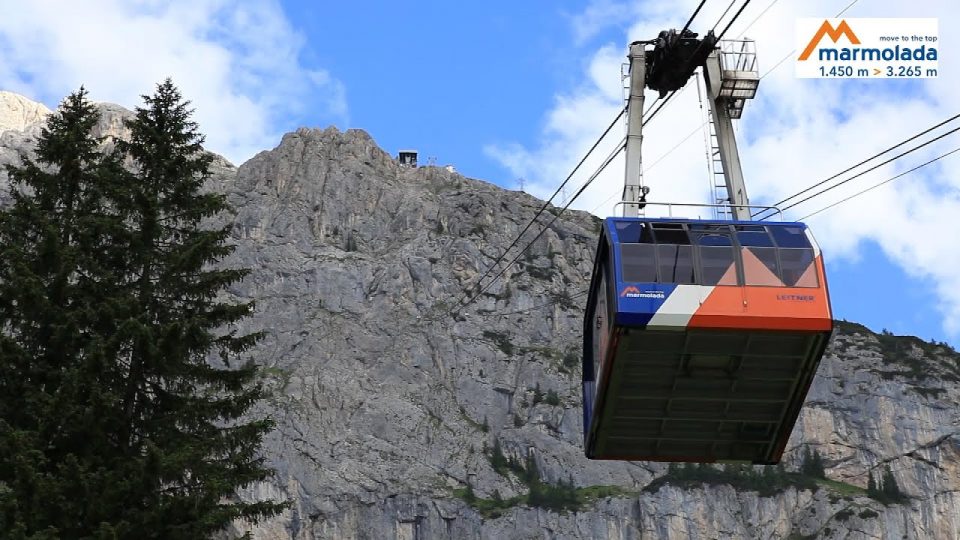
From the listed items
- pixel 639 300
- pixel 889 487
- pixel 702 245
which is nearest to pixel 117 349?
pixel 639 300

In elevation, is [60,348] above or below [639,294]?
below

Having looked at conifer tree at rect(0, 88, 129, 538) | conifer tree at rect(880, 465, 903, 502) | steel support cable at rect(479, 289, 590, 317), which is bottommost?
conifer tree at rect(0, 88, 129, 538)

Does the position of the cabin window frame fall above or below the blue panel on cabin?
above

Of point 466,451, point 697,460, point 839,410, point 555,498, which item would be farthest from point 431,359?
point 697,460

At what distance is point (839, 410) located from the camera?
577 feet

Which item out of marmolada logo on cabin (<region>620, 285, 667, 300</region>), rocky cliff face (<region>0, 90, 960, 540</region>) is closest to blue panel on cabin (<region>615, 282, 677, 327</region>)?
marmolada logo on cabin (<region>620, 285, 667, 300</region>)

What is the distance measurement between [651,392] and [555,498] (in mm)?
132648

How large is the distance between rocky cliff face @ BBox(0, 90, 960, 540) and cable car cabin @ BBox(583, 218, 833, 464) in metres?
118

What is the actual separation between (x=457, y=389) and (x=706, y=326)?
142610 millimetres

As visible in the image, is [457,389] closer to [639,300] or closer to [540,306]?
[540,306]

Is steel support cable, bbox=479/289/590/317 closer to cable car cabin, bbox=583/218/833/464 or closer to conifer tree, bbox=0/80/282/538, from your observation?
cable car cabin, bbox=583/218/833/464

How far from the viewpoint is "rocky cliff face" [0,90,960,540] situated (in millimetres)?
151750

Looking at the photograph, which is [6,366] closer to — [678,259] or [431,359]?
[678,259]

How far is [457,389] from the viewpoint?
6565 inches
